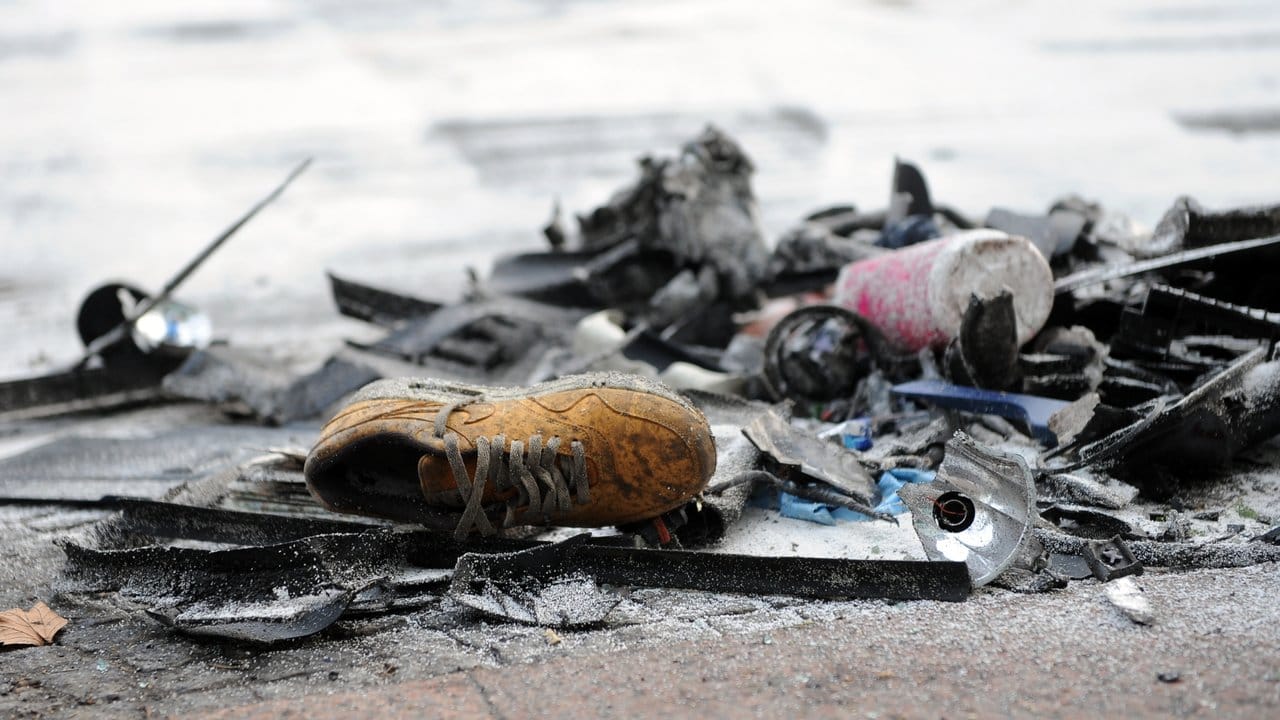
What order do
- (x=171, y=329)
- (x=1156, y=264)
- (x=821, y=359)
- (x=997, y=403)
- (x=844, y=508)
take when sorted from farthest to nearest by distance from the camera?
(x=171, y=329) → (x=821, y=359) → (x=1156, y=264) → (x=997, y=403) → (x=844, y=508)

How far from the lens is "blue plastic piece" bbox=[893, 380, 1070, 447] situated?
129 inches

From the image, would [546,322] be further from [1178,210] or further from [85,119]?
[85,119]

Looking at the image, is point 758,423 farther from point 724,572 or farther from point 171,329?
point 171,329

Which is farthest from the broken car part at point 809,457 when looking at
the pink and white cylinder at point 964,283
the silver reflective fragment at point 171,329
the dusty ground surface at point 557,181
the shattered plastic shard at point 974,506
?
the silver reflective fragment at point 171,329

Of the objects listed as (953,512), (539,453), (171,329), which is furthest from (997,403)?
(171,329)

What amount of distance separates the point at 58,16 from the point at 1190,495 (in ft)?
47.0

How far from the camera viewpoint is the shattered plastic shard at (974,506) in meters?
2.60

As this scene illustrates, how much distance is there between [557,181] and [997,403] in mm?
4902

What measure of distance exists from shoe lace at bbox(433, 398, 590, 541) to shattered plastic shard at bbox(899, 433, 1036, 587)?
0.77 meters

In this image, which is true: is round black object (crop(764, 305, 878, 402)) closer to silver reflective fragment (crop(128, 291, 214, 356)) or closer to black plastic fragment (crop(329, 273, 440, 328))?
black plastic fragment (crop(329, 273, 440, 328))

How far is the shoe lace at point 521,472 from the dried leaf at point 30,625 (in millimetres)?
942

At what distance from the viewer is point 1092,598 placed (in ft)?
7.95

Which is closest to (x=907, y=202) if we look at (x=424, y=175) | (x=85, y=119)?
(x=424, y=175)

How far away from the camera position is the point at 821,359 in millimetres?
3846
